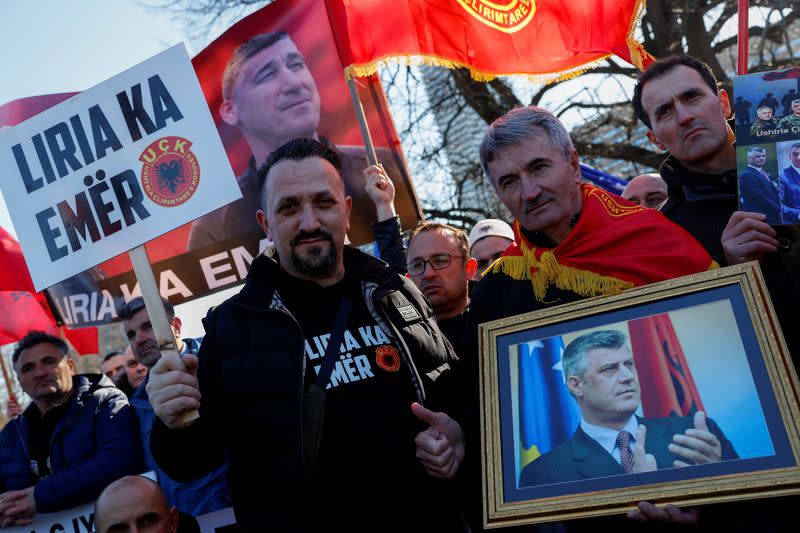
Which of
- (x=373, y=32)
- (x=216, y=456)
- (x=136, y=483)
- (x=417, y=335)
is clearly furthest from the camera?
(x=373, y=32)

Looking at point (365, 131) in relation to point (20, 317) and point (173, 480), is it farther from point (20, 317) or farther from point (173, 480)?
point (20, 317)

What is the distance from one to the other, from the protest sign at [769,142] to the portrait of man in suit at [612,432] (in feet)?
2.40

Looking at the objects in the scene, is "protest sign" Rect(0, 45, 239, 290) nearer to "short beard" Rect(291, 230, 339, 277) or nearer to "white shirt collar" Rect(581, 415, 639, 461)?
"short beard" Rect(291, 230, 339, 277)

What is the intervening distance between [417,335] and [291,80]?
364cm

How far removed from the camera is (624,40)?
5.20m

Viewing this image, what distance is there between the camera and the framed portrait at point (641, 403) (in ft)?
6.49

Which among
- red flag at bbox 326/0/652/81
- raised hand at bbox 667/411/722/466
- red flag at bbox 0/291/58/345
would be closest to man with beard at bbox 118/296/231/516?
red flag at bbox 326/0/652/81

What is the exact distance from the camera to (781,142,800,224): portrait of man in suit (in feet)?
8.27

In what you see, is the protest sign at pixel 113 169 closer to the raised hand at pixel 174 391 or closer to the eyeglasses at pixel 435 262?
the raised hand at pixel 174 391

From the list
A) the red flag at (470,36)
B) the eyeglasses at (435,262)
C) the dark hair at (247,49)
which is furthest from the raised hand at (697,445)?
the dark hair at (247,49)

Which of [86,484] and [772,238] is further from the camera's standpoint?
[86,484]

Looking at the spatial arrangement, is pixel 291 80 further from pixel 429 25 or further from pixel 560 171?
pixel 560 171

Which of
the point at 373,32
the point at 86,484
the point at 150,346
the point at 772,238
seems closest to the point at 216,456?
the point at 772,238

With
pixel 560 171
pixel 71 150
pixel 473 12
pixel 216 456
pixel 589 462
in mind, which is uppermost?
pixel 473 12
